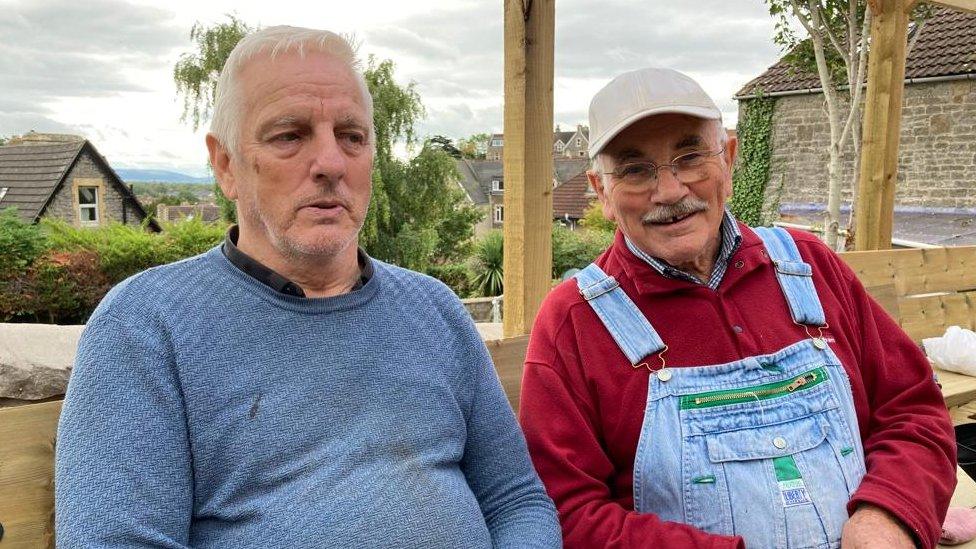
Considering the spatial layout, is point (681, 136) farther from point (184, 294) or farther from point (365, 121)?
point (184, 294)

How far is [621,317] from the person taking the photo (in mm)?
1688

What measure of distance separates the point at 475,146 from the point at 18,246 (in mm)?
67467

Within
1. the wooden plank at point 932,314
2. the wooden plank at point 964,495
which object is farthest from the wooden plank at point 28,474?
the wooden plank at point 932,314

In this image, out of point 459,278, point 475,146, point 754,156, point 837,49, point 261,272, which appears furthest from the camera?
point 475,146

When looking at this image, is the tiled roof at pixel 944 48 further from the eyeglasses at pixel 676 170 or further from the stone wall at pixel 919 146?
the eyeglasses at pixel 676 170

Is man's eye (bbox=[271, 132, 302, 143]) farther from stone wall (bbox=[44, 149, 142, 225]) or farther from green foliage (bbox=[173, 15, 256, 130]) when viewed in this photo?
stone wall (bbox=[44, 149, 142, 225])

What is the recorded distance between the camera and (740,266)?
1760 millimetres

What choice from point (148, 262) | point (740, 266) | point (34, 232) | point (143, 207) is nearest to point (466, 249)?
point (148, 262)

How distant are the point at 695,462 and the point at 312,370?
0.82 meters

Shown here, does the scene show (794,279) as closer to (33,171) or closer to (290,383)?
(290,383)

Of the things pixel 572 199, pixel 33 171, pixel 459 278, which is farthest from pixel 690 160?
pixel 572 199

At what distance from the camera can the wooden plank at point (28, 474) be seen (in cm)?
138

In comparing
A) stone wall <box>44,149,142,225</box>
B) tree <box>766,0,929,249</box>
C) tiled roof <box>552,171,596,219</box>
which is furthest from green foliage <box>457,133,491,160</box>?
tree <box>766,0,929,249</box>

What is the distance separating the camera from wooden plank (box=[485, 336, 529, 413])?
6.91 feet
